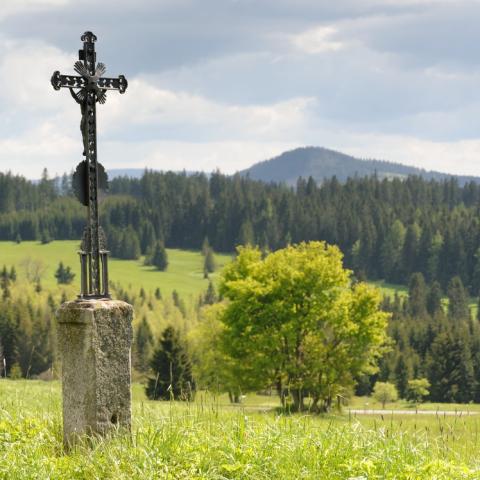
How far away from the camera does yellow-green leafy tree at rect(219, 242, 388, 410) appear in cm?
4391

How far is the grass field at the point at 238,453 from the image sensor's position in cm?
870

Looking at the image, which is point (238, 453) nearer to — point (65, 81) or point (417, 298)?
point (65, 81)

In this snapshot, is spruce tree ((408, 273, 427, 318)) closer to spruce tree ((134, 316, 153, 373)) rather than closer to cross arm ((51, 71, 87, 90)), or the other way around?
spruce tree ((134, 316, 153, 373))

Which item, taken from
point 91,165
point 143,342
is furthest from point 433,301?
point 91,165

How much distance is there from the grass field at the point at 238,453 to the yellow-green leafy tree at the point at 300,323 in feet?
108

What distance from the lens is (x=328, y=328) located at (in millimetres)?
46688

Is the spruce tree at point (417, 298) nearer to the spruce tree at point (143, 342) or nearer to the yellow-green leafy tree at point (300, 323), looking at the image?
the spruce tree at point (143, 342)

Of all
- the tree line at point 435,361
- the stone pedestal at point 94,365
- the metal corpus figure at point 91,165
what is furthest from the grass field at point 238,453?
the tree line at point 435,361

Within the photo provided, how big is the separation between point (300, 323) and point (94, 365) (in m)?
34.5

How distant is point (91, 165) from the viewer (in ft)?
36.0

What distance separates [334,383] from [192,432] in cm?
3740

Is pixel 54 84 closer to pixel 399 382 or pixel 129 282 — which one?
pixel 399 382

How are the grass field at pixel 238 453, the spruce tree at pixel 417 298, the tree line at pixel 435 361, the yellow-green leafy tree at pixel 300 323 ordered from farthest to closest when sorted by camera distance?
the spruce tree at pixel 417 298, the tree line at pixel 435 361, the yellow-green leafy tree at pixel 300 323, the grass field at pixel 238 453

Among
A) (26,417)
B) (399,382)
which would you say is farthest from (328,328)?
(399,382)
